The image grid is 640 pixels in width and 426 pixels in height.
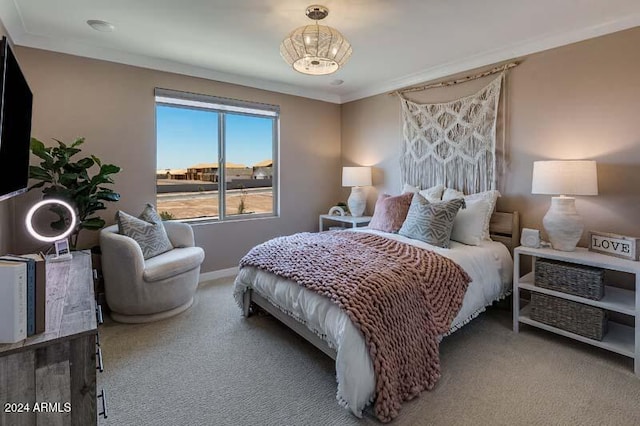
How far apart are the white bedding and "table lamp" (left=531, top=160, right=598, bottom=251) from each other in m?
0.48

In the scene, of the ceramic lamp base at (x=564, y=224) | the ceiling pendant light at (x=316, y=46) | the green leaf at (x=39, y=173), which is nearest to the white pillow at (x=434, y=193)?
the ceramic lamp base at (x=564, y=224)

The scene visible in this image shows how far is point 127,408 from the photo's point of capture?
1.82 meters

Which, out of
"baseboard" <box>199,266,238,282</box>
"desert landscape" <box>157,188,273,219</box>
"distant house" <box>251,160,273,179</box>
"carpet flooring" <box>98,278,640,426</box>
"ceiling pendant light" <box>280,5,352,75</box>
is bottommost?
"carpet flooring" <box>98,278,640,426</box>

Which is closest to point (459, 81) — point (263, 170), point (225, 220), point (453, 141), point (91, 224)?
point (453, 141)

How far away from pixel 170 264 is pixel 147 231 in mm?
446

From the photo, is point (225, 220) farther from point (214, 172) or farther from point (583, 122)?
point (583, 122)

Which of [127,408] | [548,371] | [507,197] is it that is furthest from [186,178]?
[548,371]

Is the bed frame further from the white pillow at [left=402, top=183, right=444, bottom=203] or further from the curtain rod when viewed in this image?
the curtain rod

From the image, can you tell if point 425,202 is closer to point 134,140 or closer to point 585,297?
point 585,297

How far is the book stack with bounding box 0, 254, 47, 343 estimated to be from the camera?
3.27 feet

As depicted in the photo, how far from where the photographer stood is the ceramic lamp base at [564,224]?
2.51m

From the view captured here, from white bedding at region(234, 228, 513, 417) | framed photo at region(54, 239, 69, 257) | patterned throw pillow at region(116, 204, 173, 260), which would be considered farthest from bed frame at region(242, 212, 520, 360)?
framed photo at region(54, 239, 69, 257)

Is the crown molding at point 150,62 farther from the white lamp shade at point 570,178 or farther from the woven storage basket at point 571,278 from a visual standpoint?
the woven storage basket at point 571,278

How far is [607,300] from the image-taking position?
2.31 metres
